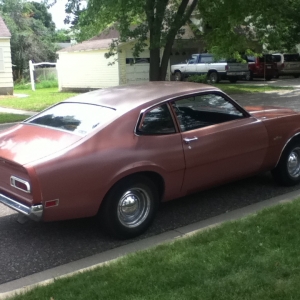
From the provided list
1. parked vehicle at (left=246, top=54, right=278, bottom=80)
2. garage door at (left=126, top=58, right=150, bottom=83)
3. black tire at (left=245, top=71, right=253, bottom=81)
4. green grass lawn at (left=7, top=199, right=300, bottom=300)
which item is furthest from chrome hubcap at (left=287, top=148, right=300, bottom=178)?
parked vehicle at (left=246, top=54, right=278, bottom=80)

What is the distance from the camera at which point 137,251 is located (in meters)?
4.64

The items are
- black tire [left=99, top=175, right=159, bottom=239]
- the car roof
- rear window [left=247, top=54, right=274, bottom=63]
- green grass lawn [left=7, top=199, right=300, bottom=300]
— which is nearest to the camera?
green grass lawn [left=7, top=199, right=300, bottom=300]

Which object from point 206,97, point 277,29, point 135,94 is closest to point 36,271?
point 135,94

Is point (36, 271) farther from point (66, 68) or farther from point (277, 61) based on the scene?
point (277, 61)

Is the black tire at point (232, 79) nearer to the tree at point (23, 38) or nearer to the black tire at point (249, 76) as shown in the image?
the black tire at point (249, 76)

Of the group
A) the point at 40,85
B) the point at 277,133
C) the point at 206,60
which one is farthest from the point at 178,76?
the point at 277,133

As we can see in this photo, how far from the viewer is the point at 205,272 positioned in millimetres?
3959

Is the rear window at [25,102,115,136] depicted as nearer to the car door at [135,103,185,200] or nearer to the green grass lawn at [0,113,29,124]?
the car door at [135,103,185,200]

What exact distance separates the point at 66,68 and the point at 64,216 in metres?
27.3

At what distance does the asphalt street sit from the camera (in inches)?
185

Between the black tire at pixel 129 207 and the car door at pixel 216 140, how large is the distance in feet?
1.69

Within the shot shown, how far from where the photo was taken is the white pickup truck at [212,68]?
1169 inches

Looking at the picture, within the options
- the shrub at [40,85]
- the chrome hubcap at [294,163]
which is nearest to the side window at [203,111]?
the chrome hubcap at [294,163]

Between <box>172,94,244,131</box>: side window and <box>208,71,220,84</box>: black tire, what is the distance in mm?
24258
